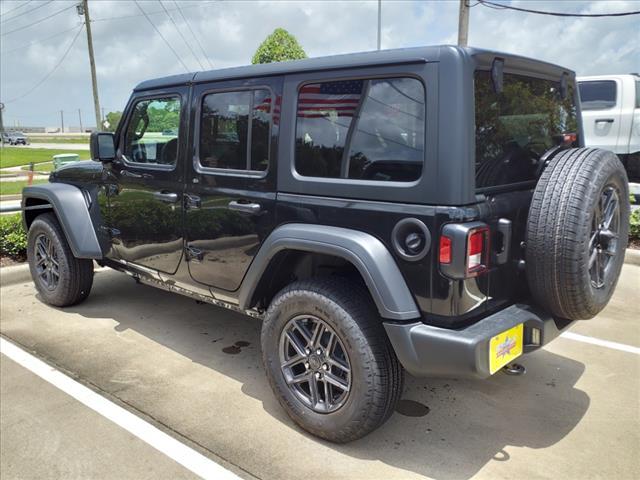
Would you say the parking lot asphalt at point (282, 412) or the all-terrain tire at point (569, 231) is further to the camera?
the parking lot asphalt at point (282, 412)

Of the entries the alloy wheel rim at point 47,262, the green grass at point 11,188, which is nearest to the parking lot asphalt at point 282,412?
the alloy wheel rim at point 47,262

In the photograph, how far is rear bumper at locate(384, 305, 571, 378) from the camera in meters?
2.36

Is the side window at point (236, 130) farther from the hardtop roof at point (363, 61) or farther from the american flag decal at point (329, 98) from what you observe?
the american flag decal at point (329, 98)

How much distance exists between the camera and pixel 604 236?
2.77 m

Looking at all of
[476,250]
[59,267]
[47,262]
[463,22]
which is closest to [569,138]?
[476,250]

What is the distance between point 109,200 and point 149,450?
7.23 feet

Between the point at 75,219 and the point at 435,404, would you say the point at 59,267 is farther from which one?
the point at 435,404

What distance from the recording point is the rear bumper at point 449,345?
2359 millimetres

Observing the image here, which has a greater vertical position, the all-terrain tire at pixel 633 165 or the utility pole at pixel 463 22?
the utility pole at pixel 463 22

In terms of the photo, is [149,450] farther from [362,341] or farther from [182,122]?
[182,122]

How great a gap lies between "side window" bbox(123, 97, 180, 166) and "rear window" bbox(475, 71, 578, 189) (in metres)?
2.05

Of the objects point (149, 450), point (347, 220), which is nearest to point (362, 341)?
point (347, 220)

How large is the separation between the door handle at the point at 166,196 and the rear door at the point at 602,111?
298 inches

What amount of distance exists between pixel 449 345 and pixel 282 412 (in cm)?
126
